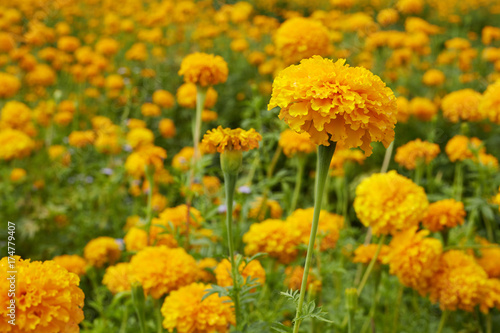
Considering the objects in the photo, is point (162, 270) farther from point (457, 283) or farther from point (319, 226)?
point (457, 283)

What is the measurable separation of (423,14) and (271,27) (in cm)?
545

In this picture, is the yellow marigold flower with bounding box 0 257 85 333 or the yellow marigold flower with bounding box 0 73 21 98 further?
the yellow marigold flower with bounding box 0 73 21 98

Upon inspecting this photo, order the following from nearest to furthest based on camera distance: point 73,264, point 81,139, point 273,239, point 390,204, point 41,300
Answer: point 41,300 → point 390,204 → point 273,239 → point 73,264 → point 81,139

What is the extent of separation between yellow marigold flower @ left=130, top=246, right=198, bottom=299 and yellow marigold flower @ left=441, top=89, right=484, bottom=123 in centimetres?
185

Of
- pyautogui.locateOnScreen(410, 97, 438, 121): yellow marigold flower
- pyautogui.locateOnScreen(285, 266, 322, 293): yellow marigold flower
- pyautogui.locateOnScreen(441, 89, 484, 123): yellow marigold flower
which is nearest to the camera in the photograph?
pyautogui.locateOnScreen(285, 266, 322, 293): yellow marigold flower

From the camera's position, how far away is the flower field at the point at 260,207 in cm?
100

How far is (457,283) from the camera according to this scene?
5.13ft

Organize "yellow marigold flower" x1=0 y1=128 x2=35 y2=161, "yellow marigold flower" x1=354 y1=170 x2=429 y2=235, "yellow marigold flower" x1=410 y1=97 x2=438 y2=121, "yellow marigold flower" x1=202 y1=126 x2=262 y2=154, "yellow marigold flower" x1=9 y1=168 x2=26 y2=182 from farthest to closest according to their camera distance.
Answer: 1. "yellow marigold flower" x1=410 y1=97 x2=438 y2=121
2. "yellow marigold flower" x1=9 y1=168 x2=26 y2=182
3. "yellow marigold flower" x1=0 y1=128 x2=35 y2=161
4. "yellow marigold flower" x1=354 y1=170 x2=429 y2=235
5. "yellow marigold flower" x1=202 y1=126 x2=262 y2=154

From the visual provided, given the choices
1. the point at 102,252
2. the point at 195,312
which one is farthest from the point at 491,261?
the point at 102,252

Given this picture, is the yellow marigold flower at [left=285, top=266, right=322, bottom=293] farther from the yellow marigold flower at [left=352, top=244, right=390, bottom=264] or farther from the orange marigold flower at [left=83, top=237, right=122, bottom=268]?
the orange marigold flower at [left=83, top=237, right=122, bottom=268]

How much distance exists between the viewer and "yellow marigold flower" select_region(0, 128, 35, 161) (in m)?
2.64

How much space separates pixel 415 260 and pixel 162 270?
0.87 metres

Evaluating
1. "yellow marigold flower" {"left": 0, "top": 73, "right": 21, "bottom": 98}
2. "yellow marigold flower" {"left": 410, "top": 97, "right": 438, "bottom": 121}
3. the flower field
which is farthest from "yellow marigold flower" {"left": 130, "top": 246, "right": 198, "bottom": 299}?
"yellow marigold flower" {"left": 0, "top": 73, "right": 21, "bottom": 98}

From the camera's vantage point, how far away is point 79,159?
3.00 metres
